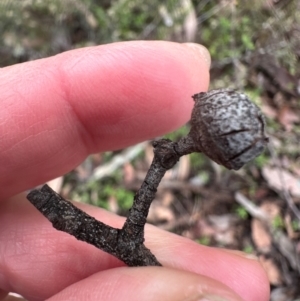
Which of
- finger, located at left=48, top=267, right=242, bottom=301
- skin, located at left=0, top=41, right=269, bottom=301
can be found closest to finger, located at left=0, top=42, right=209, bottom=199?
skin, located at left=0, top=41, right=269, bottom=301

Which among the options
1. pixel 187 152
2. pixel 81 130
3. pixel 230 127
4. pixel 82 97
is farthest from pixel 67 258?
pixel 230 127

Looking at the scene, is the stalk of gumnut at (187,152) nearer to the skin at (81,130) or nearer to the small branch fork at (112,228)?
the small branch fork at (112,228)

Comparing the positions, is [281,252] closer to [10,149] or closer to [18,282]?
[18,282]

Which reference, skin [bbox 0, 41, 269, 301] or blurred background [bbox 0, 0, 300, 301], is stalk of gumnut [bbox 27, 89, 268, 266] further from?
blurred background [bbox 0, 0, 300, 301]

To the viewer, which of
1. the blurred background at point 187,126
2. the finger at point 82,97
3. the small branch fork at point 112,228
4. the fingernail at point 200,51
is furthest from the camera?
the blurred background at point 187,126

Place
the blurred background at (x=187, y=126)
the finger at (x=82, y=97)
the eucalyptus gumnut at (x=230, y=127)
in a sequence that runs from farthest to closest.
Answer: the blurred background at (x=187, y=126) → the finger at (x=82, y=97) → the eucalyptus gumnut at (x=230, y=127)

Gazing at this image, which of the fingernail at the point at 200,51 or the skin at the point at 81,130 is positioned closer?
the skin at the point at 81,130

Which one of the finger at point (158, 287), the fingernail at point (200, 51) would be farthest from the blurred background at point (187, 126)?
the finger at point (158, 287)
